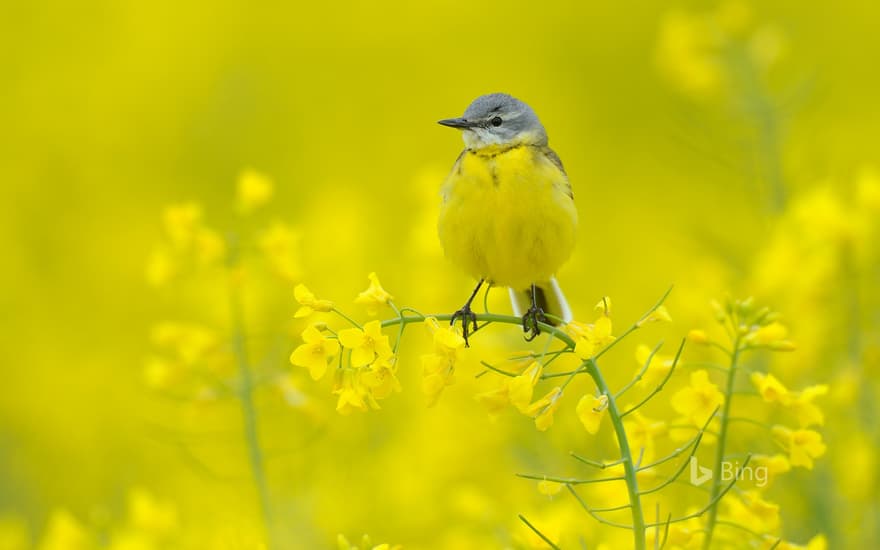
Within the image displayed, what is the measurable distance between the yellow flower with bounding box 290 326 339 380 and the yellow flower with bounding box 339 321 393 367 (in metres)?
0.04

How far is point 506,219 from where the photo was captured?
3.75 metres

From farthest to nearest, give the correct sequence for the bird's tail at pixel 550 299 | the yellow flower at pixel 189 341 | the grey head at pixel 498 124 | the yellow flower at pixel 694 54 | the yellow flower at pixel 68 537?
1. the yellow flower at pixel 694 54
2. the bird's tail at pixel 550 299
3. the grey head at pixel 498 124
4. the yellow flower at pixel 189 341
5. the yellow flower at pixel 68 537

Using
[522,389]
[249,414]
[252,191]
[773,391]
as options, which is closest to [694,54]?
[252,191]

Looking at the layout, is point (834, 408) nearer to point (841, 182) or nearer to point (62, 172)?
point (841, 182)

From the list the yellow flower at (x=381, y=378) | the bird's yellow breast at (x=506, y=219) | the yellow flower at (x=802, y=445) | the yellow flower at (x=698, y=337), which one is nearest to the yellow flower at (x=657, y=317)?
the yellow flower at (x=698, y=337)

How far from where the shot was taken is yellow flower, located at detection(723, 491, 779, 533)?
2.67 meters

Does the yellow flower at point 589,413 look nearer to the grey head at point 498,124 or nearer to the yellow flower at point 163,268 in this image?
the grey head at point 498,124

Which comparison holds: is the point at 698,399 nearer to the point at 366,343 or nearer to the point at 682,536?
the point at 682,536

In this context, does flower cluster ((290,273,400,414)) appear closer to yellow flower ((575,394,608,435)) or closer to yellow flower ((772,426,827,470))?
yellow flower ((575,394,608,435))

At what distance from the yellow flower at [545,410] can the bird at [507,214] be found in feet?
3.41

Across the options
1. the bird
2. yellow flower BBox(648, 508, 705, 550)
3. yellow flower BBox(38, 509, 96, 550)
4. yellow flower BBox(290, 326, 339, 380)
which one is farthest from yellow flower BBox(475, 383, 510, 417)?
yellow flower BBox(38, 509, 96, 550)

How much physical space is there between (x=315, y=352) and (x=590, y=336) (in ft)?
1.83

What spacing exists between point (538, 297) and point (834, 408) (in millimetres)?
1055

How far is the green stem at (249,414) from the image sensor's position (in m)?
3.49
